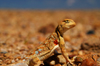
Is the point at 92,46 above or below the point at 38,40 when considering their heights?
below

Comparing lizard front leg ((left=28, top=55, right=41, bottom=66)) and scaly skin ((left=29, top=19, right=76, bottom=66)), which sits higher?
scaly skin ((left=29, top=19, right=76, bottom=66))

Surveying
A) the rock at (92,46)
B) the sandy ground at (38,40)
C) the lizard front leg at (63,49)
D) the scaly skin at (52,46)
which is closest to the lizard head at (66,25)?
the scaly skin at (52,46)

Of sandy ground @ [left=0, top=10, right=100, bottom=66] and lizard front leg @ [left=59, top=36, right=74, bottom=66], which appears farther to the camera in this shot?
sandy ground @ [left=0, top=10, right=100, bottom=66]

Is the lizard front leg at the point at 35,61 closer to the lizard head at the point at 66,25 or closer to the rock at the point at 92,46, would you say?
the lizard head at the point at 66,25

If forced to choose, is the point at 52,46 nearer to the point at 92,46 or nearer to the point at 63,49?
the point at 63,49

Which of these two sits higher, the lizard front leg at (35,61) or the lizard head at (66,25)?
the lizard head at (66,25)

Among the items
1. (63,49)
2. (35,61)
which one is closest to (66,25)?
(63,49)

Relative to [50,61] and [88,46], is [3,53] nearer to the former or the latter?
[50,61]

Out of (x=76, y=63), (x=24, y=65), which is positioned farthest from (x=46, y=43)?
(x=76, y=63)

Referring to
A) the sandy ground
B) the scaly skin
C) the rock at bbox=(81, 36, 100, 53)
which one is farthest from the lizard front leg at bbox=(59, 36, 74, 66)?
the rock at bbox=(81, 36, 100, 53)

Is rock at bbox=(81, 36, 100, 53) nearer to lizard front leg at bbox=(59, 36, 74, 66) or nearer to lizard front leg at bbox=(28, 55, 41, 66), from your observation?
A: lizard front leg at bbox=(59, 36, 74, 66)

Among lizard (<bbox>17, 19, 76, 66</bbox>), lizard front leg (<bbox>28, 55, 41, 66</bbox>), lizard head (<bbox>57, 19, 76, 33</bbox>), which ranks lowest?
lizard front leg (<bbox>28, 55, 41, 66</bbox>)
